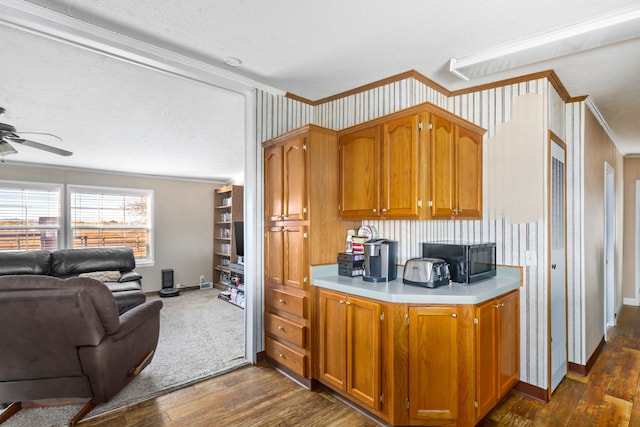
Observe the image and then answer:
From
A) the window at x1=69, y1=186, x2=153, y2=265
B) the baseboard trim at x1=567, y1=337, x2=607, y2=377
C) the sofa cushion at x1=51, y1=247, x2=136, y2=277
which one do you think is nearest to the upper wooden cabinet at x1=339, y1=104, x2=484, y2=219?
the baseboard trim at x1=567, y1=337, x2=607, y2=377

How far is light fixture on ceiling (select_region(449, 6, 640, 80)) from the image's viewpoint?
6.22ft

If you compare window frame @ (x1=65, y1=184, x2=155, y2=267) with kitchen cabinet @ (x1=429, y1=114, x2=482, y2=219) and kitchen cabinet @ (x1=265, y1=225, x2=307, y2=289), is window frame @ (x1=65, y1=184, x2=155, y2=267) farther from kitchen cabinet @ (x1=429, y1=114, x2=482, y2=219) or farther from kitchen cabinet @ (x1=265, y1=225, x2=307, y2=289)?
kitchen cabinet @ (x1=429, y1=114, x2=482, y2=219)

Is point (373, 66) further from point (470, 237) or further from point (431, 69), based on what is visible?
point (470, 237)

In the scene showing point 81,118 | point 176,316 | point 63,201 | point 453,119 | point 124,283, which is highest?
point 81,118

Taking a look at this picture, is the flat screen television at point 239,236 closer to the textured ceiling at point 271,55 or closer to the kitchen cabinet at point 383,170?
the textured ceiling at point 271,55

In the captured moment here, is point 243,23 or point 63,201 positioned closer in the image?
point 243,23

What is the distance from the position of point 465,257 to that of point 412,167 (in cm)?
75

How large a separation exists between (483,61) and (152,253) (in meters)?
6.36

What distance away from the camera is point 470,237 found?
2848 mm

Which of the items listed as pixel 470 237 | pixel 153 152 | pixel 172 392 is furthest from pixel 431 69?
pixel 153 152

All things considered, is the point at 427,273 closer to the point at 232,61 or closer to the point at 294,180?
the point at 294,180

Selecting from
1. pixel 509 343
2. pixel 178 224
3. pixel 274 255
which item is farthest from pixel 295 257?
pixel 178 224

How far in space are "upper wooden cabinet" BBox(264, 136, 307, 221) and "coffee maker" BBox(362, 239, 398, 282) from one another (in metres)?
0.60

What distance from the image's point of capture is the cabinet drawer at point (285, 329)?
2640mm
